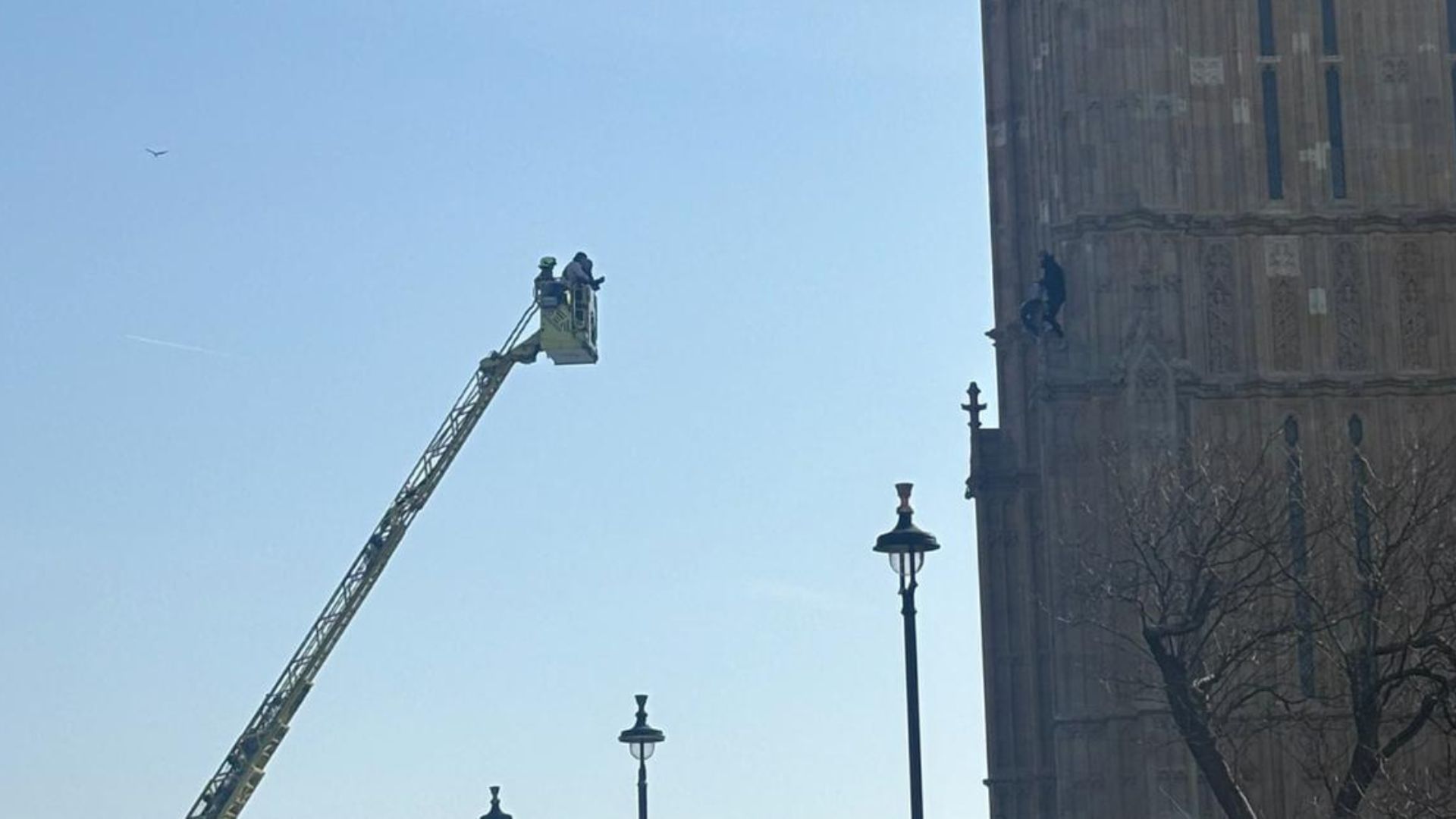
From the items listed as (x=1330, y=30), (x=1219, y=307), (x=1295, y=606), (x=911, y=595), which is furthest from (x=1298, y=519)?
(x=911, y=595)

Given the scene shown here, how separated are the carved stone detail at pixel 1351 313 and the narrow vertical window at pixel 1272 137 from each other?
1.71m

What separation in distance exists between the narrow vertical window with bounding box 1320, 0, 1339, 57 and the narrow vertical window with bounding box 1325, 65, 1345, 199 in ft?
1.15

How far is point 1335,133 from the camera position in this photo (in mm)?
66625

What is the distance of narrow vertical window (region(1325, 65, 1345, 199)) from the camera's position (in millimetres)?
66312

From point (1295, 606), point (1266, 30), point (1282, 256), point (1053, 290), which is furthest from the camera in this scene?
point (1266, 30)

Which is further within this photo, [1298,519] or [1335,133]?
[1335,133]

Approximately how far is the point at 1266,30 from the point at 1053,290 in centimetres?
711

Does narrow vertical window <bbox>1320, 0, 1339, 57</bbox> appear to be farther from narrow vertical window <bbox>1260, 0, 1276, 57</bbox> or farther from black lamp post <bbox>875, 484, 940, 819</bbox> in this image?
black lamp post <bbox>875, 484, 940, 819</bbox>

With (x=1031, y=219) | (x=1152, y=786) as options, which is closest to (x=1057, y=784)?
(x=1152, y=786)

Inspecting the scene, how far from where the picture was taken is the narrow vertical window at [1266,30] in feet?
220

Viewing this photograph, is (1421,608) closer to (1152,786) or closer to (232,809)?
(1152,786)

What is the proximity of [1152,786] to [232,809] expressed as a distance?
24248 mm

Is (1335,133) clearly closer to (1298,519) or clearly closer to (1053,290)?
(1053,290)

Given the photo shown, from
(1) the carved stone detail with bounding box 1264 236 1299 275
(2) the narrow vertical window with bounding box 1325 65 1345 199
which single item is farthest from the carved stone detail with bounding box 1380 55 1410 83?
(1) the carved stone detail with bounding box 1264 236 1299 275
